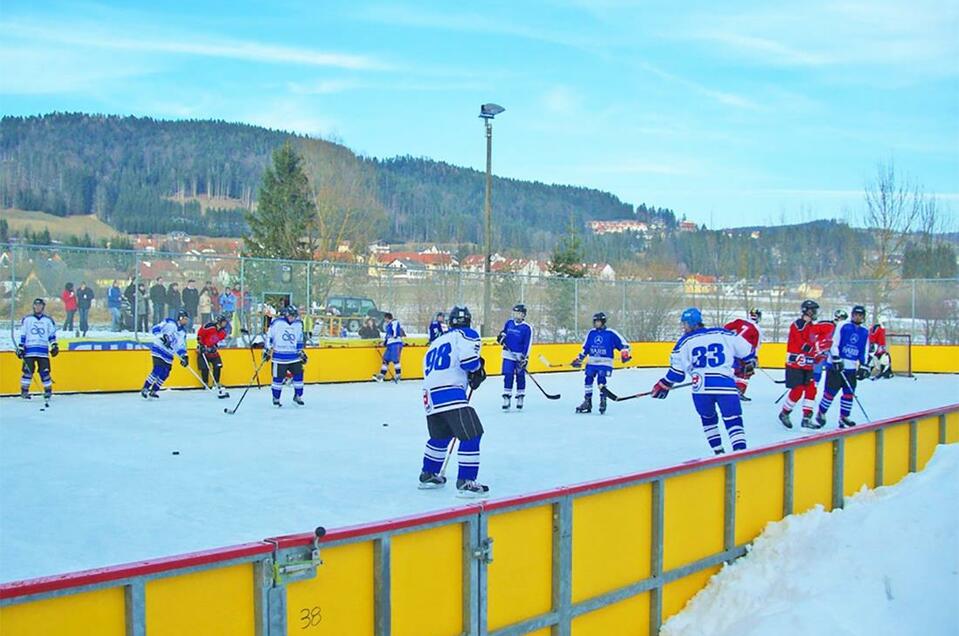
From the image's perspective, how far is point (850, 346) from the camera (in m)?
11.2

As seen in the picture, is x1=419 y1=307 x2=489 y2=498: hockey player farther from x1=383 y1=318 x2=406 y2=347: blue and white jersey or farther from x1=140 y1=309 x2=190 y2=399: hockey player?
x1=383 y1=318 x2=406 y2=347: blue and white jersey

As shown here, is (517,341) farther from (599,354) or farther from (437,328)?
(437,328)

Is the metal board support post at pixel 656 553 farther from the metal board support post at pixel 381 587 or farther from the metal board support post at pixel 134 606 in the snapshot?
the metal board support post at pixel 134 606

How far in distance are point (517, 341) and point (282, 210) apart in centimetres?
2974

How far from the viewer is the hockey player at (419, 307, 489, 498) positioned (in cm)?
696

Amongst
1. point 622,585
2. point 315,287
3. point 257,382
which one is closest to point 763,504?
point 622,585

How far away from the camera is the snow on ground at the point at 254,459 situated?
20.1 feet

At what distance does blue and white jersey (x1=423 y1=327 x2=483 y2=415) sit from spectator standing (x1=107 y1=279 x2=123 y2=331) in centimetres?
1126

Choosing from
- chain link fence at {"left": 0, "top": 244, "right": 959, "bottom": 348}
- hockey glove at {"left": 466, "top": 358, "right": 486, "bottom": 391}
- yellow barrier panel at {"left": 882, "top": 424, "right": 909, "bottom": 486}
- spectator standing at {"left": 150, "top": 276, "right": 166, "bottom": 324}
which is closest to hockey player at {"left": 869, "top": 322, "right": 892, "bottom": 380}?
chain link fence at {"left": 0, "top": 244, "right": 959, "bottom": 348}

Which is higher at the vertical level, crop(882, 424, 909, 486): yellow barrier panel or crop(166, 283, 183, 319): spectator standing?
crop(166, 283, 183, 319): spectator standing


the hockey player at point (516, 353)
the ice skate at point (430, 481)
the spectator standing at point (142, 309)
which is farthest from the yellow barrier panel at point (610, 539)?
the spectator standing at point (142, 309)

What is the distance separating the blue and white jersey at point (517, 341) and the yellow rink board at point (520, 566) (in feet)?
30.5

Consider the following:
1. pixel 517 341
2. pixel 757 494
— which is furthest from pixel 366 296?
pixel 757 494

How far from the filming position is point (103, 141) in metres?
103
